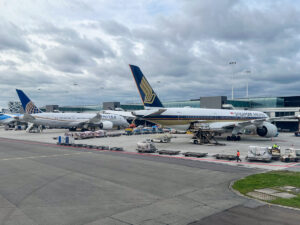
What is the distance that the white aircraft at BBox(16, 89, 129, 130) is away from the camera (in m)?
55.9

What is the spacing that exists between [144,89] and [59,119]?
30876 mm

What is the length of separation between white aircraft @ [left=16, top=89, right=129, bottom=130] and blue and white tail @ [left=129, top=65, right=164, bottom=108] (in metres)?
25.4

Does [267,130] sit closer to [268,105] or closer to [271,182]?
[271,182]

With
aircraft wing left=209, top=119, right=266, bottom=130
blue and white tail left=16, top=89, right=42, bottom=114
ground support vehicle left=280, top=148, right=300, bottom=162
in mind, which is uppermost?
blue and white tail left=16, top=89, right=42, bottom=114

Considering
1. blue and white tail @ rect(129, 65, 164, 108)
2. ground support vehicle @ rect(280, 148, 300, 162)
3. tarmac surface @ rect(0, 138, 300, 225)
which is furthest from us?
blue and white tail @ rect(129, 65, 164, 108)

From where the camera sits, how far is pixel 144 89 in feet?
115

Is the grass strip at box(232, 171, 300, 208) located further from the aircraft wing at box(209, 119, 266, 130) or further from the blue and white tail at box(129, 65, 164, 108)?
the blue and white tail at box(129, 65, 164, 108)

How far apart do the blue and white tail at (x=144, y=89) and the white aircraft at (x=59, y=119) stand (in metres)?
25.4

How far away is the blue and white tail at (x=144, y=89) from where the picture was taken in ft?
113

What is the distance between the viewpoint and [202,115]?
134 ft

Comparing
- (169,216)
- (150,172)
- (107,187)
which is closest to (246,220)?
(169,216)

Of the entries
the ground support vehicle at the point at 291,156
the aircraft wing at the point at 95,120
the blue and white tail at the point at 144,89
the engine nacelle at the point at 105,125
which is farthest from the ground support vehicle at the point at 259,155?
the engine nacelle at the point at 105,125

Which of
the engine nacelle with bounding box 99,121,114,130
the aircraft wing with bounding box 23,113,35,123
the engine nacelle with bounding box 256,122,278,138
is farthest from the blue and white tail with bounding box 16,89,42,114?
the engine nacelle with bounding box 256,122,278,138

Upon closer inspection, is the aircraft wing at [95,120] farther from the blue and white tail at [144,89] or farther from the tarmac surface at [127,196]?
the tarmac surface at [127,196]
